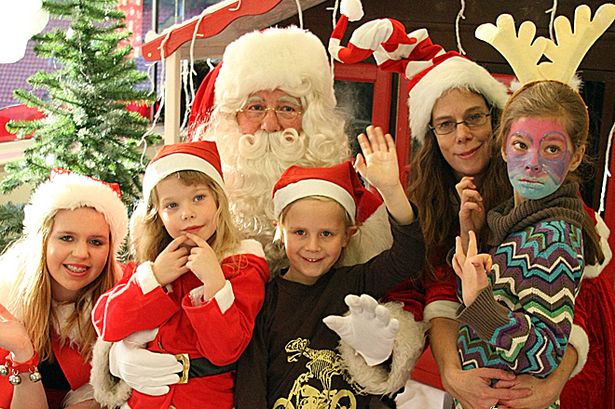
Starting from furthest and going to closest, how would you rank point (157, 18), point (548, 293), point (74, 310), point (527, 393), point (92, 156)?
point (157, 18) < point (92, 156) < point (74, 310) < point (527, 393) < point (548, 293)

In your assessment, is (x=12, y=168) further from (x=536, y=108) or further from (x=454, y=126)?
(x=536, y=108)

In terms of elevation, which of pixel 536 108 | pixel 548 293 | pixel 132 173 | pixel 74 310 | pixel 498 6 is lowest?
pixel 74 310

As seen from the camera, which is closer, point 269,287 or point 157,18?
point 269,287

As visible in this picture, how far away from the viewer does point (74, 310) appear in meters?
2.35

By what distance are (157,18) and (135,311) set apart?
3312mm

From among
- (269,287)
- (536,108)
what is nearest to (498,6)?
(536,108)

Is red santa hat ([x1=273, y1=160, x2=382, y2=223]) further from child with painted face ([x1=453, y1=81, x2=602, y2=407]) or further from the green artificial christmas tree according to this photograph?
the green artificial christmas tree

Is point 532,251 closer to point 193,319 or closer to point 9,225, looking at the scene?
point 193,319

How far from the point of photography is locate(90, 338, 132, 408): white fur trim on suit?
7.06 feet

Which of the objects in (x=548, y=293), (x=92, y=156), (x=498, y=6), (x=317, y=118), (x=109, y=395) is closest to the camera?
(x=548, y=293)

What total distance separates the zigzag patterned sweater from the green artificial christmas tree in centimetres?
157

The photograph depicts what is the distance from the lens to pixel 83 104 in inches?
117

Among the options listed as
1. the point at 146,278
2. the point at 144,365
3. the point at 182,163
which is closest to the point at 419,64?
the point at 182,163

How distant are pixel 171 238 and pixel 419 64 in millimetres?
890
